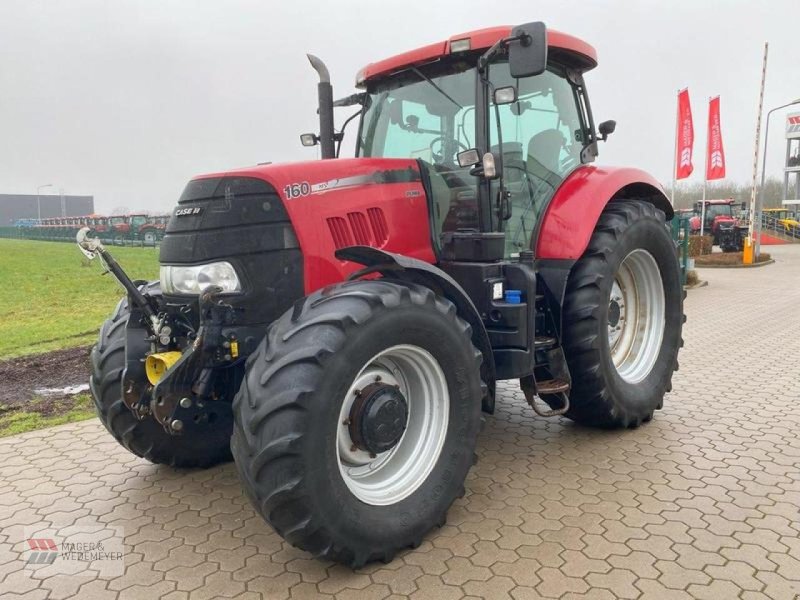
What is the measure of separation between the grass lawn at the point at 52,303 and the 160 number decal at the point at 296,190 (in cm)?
159

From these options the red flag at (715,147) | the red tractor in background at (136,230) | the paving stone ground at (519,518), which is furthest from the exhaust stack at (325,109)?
the red tractor in background at (136,230)

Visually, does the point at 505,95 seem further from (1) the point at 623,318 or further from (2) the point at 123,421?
(2) the point at 123,421

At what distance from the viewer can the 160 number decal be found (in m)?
2.95

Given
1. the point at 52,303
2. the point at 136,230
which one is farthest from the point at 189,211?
the point at 136,230

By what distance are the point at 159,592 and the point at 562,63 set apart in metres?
3.79

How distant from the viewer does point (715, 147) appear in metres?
20.2

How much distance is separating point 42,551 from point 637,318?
4.01m

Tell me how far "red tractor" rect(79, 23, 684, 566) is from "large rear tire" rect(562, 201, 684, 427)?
0.07ft

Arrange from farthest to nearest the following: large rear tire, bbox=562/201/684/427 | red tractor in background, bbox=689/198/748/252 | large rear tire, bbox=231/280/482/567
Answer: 1. red tractor in background, bbox=689/198/748/252
2. large rear tire, bbox=562/201/684/427
3. large rear tire, bbox=231/280/482/567

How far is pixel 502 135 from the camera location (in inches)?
144

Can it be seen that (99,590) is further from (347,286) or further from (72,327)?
(72,327)

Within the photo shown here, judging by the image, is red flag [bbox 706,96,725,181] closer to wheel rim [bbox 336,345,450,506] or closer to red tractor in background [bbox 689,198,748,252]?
red tractor in background [bbox 689,198,748,252]

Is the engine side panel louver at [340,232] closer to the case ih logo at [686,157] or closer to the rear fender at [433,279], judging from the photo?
the rear fender at [433,279]

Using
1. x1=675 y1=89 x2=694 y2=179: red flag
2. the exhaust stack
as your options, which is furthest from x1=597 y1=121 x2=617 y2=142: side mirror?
x1=675 y1=89 x2=694 y2=179: red flag
